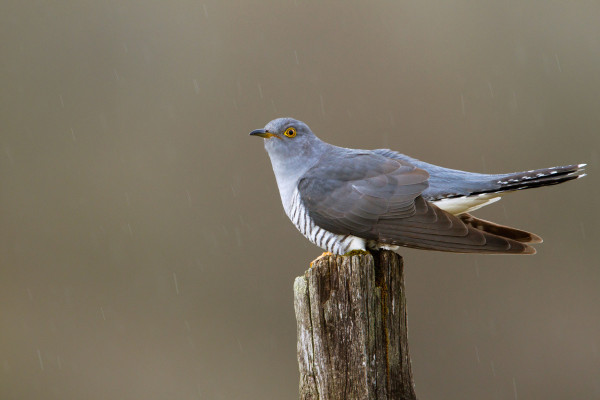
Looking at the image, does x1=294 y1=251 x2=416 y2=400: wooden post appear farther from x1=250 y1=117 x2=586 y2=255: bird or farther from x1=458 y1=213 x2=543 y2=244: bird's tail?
x1=458 y1=213 x2=543 y2=244: bird's tail

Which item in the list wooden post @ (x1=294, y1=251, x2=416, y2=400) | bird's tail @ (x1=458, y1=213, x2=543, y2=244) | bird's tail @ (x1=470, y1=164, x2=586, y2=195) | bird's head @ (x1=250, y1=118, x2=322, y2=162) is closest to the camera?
wooden post @ (x1=294, y1=251, x2=416, y2=400)

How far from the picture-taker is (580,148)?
7.17m

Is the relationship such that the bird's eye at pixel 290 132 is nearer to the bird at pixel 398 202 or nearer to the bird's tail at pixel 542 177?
the bird at pixel 398 202

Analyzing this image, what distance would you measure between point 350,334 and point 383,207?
1.18 metres

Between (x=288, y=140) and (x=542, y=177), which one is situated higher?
(x=288, y=140)

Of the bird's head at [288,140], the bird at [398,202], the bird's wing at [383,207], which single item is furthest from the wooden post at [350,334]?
the bird's head at [288,140]

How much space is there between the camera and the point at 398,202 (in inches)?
152

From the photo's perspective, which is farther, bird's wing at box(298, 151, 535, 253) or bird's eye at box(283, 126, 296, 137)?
bird's eye at box(283, 126, 296, 137)

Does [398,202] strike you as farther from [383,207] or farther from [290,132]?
[290,132]

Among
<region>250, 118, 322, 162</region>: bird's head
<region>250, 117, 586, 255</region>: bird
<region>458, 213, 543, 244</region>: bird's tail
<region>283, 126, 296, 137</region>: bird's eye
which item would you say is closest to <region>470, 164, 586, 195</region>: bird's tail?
<region>250, 117, 586, 255</region>: bird

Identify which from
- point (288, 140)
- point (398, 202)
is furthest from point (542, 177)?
point (288, 140)

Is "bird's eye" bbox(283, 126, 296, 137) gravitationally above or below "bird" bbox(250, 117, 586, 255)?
above

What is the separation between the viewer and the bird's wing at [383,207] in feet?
11.7

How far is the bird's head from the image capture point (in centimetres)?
447
